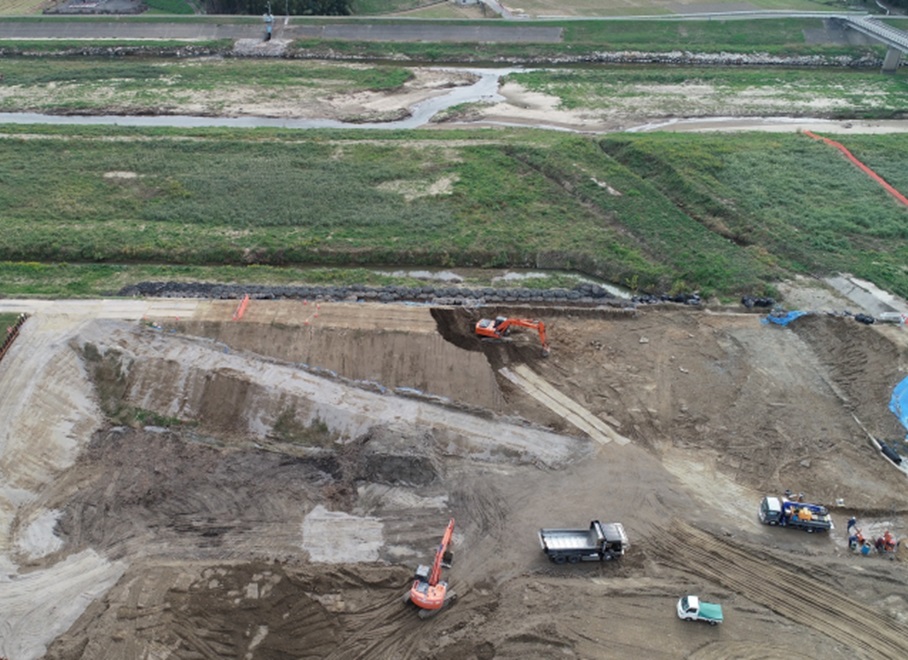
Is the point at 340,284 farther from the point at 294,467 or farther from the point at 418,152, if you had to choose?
the point at 418,152

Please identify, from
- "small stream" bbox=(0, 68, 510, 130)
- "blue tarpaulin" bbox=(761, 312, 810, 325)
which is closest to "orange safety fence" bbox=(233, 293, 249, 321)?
"blue tarpaulin" bbox=(761, 312, 810, 325)

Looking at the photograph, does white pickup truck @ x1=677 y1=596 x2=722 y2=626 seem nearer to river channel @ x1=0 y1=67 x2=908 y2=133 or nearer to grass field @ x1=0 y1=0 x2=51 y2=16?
river channel @ x1=0 y1=67 x2=908 y2=133

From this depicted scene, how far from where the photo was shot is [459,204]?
1922 inches

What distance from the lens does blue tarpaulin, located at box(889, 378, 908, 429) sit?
3190 cm

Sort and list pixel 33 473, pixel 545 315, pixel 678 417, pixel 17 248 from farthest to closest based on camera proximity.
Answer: pixel 17 248, pixel 545 315, pixel 678 417, pixel 33 473

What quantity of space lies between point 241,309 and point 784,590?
27946mm

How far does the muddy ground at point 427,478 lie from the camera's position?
24422mm

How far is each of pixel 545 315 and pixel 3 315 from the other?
28.2 m

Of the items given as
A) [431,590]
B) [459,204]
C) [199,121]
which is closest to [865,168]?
[459,204]

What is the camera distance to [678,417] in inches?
1296

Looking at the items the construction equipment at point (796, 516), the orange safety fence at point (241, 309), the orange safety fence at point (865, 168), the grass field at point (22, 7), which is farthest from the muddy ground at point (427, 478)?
the grass field at point (22, 7)

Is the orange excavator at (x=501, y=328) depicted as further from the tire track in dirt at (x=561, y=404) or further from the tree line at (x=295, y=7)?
the tree line at (x=295, y=7)

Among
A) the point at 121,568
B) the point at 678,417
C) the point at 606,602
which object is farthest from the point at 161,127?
the point at 606,602

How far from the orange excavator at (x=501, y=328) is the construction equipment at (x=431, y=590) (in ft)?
41.6
